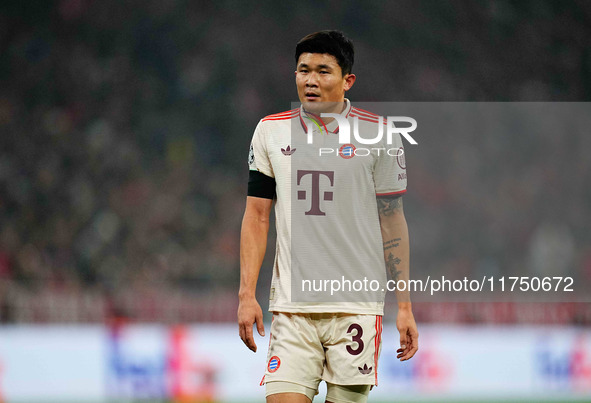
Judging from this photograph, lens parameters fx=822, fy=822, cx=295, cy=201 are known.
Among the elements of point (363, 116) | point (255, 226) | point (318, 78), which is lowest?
point (255, 226)

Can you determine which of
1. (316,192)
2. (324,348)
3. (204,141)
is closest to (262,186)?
(316,192)

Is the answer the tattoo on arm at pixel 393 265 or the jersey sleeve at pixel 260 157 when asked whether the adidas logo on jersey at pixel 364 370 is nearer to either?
the tattoo on arm at pixel 393 265

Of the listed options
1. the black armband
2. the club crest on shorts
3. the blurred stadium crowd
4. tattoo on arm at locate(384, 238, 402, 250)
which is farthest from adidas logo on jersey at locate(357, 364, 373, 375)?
the blurred stadium crowd

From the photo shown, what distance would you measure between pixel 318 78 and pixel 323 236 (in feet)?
1.82

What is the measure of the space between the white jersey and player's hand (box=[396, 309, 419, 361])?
87mm

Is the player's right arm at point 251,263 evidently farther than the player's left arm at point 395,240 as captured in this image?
No

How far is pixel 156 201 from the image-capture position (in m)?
8.75

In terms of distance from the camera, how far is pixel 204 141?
9531 mm

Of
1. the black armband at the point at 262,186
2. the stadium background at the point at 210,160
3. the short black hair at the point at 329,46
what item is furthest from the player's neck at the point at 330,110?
the stadium background at the point at 210,160

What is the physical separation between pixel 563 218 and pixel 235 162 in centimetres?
357

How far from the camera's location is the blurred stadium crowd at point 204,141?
8070mm

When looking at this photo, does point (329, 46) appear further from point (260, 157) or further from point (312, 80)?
point (260, 157)

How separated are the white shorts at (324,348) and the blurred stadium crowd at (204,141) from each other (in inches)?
163

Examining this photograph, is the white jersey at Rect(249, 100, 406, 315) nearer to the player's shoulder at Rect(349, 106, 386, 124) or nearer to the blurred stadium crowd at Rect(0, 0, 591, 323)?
the player's shoulder at Rect(349, 106, 386, 124)
